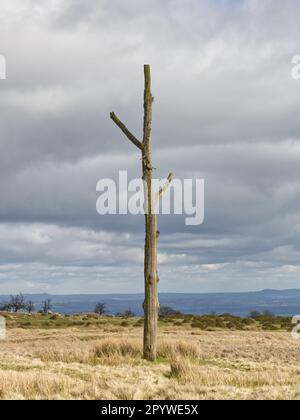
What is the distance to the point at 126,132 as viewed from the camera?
19188 mm

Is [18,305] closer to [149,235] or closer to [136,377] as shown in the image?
[149,235]

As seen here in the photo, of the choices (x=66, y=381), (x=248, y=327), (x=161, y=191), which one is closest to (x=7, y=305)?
(x=248, y=327)

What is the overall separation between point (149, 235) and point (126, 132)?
3.21m

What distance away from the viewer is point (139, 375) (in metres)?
13.7

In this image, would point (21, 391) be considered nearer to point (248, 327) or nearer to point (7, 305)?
point (248, 327)

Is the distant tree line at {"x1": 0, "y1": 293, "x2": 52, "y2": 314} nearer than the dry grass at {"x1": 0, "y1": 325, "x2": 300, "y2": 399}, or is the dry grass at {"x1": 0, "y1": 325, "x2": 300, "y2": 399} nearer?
the dry grass at {"x1": 0, "y1": 325, "x2": 300, "y2": 399}

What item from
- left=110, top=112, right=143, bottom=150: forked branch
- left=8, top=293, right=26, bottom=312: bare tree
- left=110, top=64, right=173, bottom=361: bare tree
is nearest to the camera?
left=110, top=64, right=173, bottom=361: bare tree

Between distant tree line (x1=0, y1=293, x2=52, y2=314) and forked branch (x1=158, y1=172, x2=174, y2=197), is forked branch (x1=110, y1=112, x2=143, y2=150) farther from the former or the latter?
distant tree line (x1=0, y1=293, x2=52, y2=314)

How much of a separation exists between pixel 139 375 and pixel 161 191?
21.7ft

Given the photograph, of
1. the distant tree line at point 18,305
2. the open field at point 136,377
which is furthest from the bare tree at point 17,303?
the open field at point 136,377

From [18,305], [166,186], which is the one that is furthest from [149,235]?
[18,305]

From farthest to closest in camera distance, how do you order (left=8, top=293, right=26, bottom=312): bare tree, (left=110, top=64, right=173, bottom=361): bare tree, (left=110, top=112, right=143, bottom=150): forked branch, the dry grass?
→ (left=8, top=293, right=26, bottom=312): bare tree → (left=110, top=112, right=143, bottom=150): forked branch → (left=110, top=64, right=173, bottom=361): bare tree → the dry grass

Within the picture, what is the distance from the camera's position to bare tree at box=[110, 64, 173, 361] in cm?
1853

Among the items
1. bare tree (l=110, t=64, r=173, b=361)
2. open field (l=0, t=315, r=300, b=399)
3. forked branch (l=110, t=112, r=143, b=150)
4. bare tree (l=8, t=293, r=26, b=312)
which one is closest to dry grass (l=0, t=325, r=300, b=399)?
open field (l=0, t=315, r=300, b=399)
